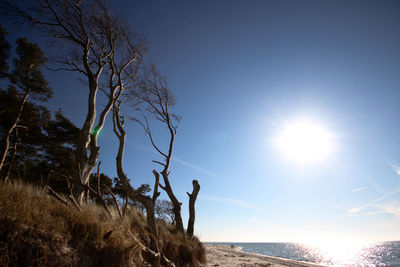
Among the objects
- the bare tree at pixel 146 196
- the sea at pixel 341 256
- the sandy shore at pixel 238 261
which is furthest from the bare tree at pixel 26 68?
the sea at pixel 341 256

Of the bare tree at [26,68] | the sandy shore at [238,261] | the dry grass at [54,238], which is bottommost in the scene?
the sandy shore at [238,261]

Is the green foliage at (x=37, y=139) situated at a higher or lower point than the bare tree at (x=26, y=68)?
lower

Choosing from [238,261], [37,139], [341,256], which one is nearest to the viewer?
[238,261]

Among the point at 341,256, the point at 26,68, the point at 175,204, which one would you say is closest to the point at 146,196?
the point at 175,204

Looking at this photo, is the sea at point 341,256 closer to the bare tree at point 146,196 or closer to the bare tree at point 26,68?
the bare tree at point 146,196

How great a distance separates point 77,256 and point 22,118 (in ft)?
46.9

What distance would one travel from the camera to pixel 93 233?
2807 millimetres

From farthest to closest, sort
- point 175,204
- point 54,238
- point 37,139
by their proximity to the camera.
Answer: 1. point 37,139
2. point 175,204
3. point 54,238

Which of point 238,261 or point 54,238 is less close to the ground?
point 54,238

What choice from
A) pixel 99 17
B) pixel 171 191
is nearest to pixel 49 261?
pixel 171 191

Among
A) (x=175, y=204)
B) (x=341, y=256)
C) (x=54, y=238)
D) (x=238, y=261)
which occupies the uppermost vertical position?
(x=175, y=204)

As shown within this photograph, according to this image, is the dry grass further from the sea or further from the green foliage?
the sea

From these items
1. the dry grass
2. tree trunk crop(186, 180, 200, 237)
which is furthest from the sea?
the dry grass

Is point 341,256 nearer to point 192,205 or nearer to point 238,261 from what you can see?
point 238,261
